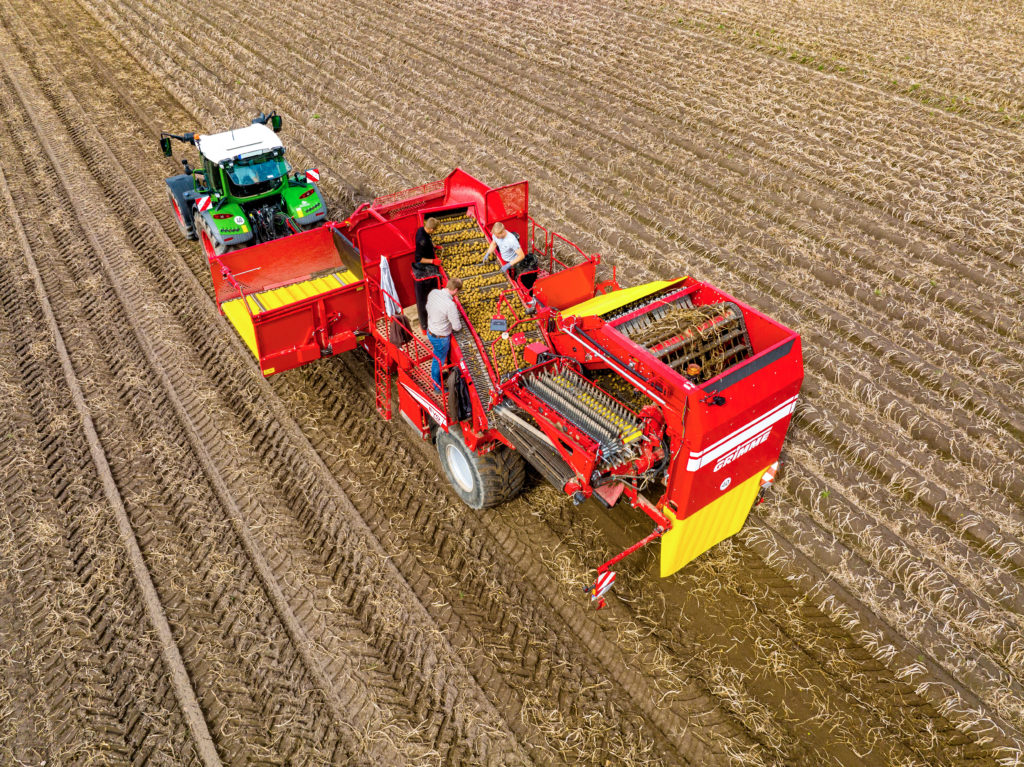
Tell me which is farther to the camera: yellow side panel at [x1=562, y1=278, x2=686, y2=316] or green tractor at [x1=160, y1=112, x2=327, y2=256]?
green tractor at [x1=160, y1=112, x2=327, y2=256]

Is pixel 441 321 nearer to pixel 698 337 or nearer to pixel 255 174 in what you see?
pixel 698 337

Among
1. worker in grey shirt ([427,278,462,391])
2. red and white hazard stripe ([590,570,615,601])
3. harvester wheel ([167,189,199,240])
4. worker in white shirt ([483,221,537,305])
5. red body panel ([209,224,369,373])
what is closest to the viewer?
red and white hazard stripe ([590,570,615,601])

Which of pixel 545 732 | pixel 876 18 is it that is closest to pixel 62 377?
pixel 545 732

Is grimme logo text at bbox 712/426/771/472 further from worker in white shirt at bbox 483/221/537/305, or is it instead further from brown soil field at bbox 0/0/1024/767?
worker in white shirt at bbox 483/221/537/305

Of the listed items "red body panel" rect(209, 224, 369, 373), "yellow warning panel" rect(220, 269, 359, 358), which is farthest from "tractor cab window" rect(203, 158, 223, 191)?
"yellow warning panel" rect(220, 269, 359, 358)

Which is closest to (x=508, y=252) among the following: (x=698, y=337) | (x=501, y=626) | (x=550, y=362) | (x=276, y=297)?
(x=550, y=362)

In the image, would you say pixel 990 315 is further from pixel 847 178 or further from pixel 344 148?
pixel 344 148
